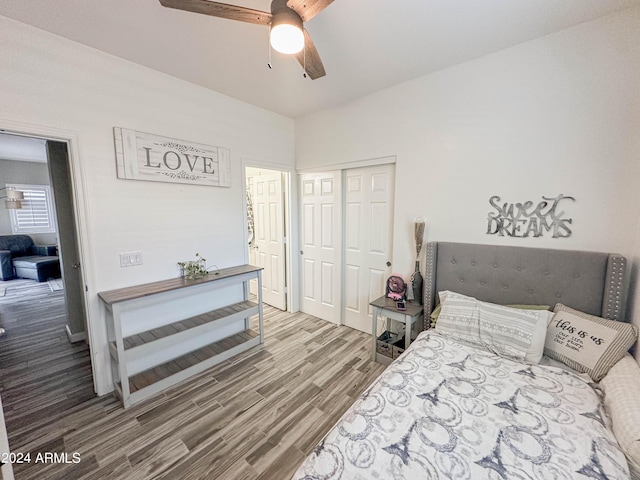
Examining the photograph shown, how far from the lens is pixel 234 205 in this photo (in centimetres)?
297

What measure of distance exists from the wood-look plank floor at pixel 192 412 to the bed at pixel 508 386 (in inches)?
31.6

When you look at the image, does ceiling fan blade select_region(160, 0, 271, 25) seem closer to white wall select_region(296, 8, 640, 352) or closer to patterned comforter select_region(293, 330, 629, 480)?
white wall select_region(296, 8, 640, 352)

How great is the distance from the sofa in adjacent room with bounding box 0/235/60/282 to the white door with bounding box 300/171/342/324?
563 cm

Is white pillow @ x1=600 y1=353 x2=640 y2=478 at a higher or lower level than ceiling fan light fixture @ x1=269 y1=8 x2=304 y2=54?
lower

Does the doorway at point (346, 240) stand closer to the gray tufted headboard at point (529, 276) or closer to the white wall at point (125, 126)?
the gray tufted headboard at point (529, 276)

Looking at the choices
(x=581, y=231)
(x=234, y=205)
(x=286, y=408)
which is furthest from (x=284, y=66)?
(x=286, y=408)

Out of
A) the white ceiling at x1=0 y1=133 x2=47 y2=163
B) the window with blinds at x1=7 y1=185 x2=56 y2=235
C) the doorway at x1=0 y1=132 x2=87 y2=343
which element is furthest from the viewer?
the window with blinds at x1=7 y1=185 x2=56 y2=235

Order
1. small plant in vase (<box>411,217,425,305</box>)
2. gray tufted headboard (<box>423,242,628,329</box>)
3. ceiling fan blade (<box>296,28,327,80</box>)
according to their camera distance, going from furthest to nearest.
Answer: small plant in vase (<box>411,217,425,305</box>), gray tufted headboard (<box>423,242,628,329</box>), ceiling fan blade (<box>296,28,327,80</box>)

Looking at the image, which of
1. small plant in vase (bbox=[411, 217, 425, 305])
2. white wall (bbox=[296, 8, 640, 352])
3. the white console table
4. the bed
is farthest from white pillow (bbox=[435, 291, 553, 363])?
the white console table

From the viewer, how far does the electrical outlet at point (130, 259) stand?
2201 mm

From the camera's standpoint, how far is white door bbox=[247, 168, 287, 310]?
12.3 ft

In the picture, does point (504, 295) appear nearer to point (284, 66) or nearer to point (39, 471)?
point (284, 66)

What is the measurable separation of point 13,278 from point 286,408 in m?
7.11

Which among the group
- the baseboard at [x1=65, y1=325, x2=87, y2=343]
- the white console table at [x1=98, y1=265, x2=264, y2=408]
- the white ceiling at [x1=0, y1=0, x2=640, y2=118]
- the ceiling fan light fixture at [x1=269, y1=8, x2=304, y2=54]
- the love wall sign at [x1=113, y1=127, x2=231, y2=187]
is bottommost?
A: the baseboard at [x1=65, y1=325, x2=87, y2=343]
